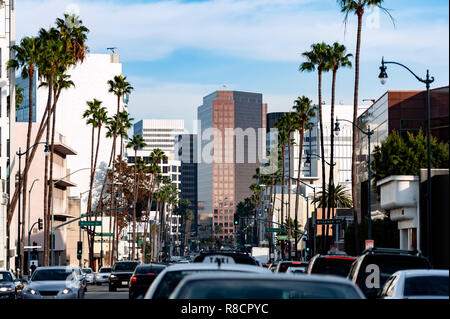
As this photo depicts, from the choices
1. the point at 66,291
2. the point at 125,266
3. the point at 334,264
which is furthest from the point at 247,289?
the point at 125,266

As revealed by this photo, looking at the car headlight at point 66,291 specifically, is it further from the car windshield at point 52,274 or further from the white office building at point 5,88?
the white office building at point 5,88

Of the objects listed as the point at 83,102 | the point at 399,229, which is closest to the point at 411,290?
the point at 399,229

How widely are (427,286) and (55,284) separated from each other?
16.5 metres

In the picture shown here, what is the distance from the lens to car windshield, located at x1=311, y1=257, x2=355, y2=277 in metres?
22.6

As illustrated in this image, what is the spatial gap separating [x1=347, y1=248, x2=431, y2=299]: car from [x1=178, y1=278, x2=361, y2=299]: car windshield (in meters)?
10.9

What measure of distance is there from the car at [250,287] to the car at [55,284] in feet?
67.7

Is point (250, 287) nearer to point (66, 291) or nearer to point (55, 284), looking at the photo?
point (66, 291)

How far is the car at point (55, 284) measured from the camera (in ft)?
92.6

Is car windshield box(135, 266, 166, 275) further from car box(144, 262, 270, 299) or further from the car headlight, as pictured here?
car box(144, 262, 270, 299)

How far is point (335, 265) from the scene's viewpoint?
899 inches

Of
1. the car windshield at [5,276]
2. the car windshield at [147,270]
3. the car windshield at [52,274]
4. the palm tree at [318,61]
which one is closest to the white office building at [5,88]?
the palm tree at [318,61]

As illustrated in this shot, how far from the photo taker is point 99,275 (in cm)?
6431
